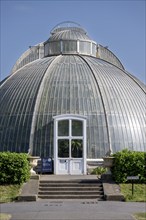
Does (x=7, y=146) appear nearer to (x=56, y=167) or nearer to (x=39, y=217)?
(x=56, y=167)

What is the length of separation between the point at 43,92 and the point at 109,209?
18.4 m

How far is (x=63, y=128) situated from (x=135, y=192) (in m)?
10.3

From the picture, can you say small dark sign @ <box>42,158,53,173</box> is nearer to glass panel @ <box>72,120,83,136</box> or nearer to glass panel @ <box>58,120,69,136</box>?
glass panel @ <box>58,120,69,136</box>

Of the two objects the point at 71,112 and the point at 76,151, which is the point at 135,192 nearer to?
the point at 76,151

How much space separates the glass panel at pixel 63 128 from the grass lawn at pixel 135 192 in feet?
28.1

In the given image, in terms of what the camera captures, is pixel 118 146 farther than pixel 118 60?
No

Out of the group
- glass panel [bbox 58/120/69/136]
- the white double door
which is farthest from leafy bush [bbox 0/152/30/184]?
glass panel [bbox 58/120/69/136]

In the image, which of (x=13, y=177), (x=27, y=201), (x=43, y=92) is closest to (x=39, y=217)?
(x=27, y=201)

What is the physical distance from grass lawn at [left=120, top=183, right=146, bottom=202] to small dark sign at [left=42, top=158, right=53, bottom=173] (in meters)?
7.70

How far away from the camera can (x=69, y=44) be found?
45156mm


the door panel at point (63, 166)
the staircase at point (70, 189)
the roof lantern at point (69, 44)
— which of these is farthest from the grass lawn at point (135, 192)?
the roof lantern at point (69, 44)

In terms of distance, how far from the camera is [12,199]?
938 inches

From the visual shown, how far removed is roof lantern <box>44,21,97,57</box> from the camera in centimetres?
4509

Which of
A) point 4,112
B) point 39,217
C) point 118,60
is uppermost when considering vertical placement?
point 118,60
